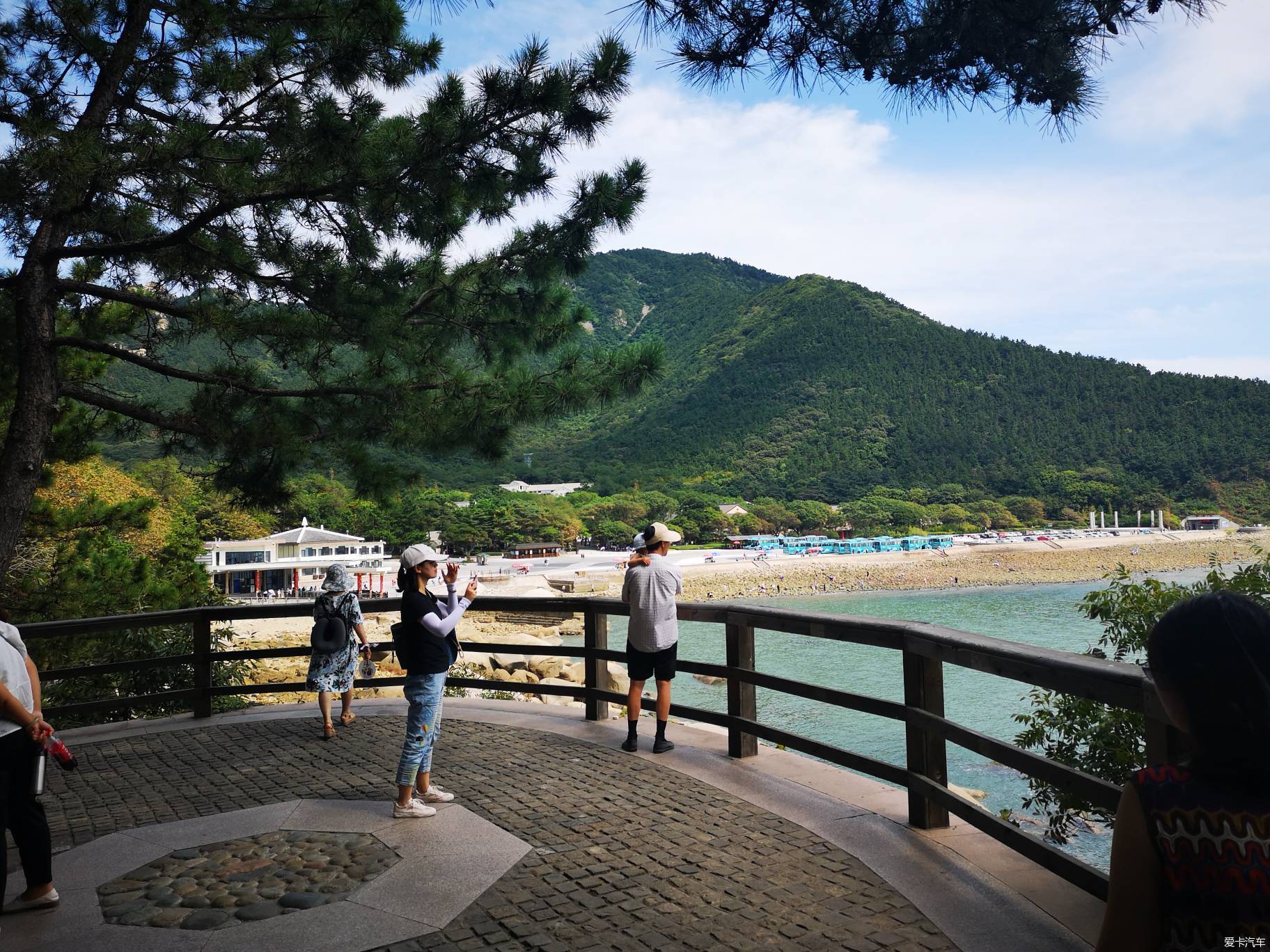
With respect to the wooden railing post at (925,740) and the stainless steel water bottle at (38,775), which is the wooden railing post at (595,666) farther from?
the stainless steel water bottle at (38,775)

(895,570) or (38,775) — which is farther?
(895,570)

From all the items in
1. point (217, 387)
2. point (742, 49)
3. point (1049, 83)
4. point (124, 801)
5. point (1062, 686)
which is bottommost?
point (124, 801)

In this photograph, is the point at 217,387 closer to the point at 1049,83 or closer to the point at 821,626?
the point at 821,626

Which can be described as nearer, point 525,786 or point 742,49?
point 742,49

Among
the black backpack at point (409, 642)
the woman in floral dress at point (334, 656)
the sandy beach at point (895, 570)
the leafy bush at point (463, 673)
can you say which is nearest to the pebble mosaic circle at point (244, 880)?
the black backpack at point (409, 642)

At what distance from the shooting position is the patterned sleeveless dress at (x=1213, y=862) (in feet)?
4.45

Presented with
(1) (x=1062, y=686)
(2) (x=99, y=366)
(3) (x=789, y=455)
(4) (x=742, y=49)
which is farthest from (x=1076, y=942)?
(3) (x=789, y=455)

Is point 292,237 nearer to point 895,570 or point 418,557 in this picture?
point 418,557

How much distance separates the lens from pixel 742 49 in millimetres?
3797

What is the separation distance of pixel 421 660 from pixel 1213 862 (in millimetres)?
4122

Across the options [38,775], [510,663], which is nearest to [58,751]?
[38,775]

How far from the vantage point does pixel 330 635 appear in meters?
7.02

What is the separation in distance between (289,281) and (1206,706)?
713 centimetres

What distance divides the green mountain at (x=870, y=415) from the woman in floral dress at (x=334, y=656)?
10990cm
